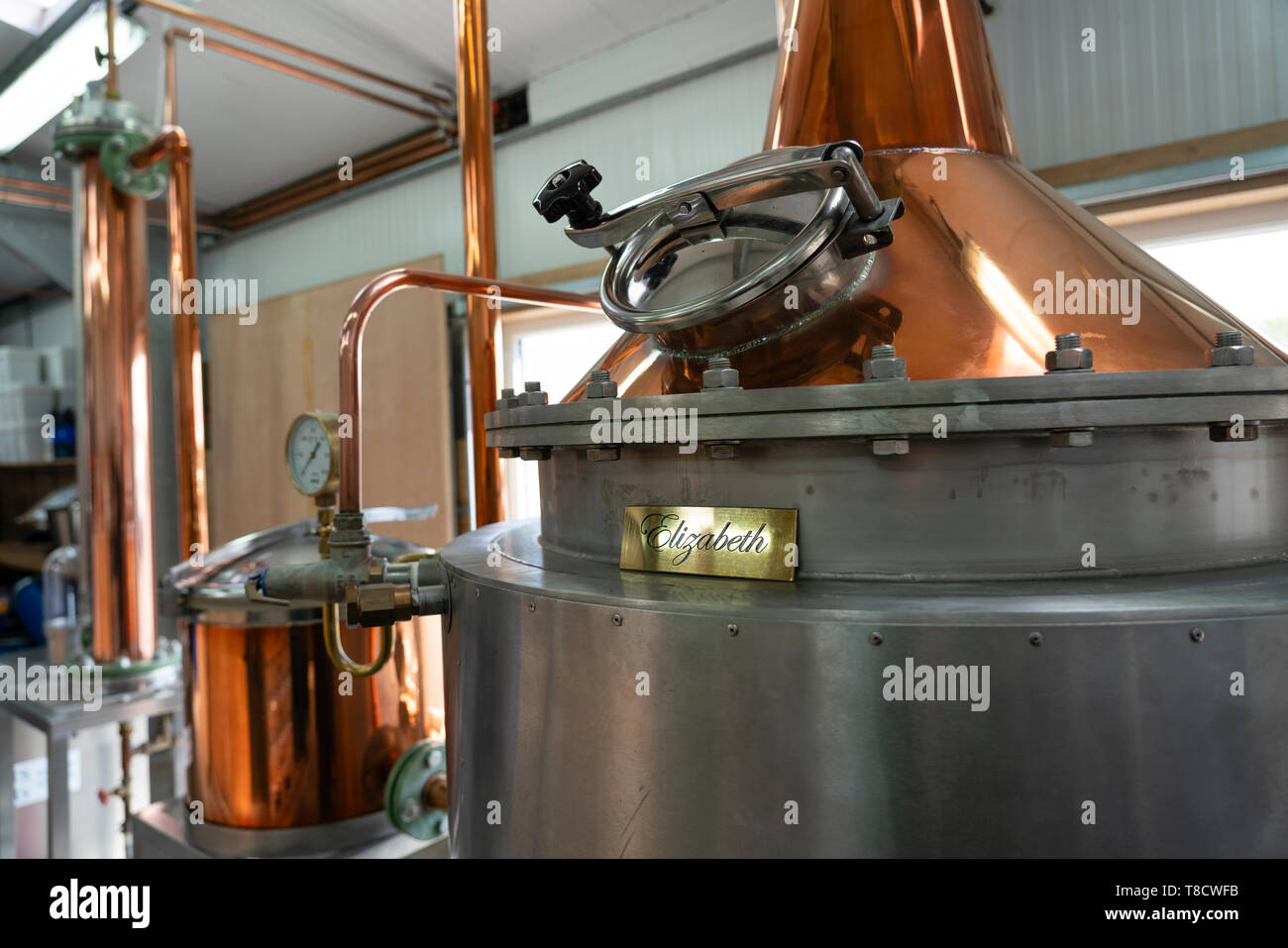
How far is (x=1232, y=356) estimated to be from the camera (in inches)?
28.8

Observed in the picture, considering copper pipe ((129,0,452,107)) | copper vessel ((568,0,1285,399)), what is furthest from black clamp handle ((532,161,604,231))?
copper pipe ((129,0,452,107))

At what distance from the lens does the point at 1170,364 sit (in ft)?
2.57

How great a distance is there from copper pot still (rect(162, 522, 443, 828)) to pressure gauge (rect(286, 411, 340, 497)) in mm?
146

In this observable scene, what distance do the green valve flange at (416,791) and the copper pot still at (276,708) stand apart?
0.10 metres

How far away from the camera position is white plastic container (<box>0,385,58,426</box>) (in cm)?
511

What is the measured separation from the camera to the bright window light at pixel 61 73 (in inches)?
129

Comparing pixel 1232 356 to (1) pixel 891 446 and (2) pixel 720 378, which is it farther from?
(2) pixel 720 378

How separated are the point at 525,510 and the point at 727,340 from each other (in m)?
2.91

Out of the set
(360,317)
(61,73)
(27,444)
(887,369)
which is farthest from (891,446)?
(27,444)

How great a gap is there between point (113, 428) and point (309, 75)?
164cm

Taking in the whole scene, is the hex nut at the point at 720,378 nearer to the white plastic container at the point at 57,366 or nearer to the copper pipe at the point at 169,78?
the copper pipe at the point at 169,78

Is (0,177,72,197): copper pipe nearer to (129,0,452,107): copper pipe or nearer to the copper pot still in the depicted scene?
(129,0,452,107): copper pipe

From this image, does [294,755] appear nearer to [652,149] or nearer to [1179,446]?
[1179,446]

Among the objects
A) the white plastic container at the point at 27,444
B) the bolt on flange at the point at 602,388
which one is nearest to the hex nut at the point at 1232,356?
the bolt on flange at the point at 602,388
